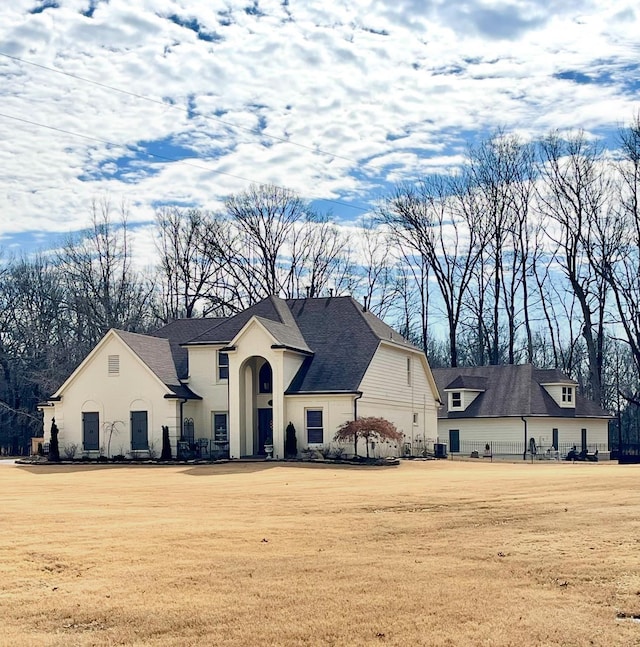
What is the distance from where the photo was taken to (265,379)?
48.7 meters

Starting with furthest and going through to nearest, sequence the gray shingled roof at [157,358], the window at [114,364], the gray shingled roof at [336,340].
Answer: the window at [114,364] < the gray shingled roof at [157,358] < the gray shingled roof at [336,340]

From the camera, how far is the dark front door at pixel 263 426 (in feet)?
158

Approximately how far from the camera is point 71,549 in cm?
1538

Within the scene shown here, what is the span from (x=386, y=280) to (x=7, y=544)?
63.8 m

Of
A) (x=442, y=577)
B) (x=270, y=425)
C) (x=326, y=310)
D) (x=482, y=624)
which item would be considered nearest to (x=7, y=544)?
(x=442, y=577)

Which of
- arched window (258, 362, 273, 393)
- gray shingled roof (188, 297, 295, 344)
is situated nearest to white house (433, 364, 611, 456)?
gray shingled roof (188, 297, 295, 344)

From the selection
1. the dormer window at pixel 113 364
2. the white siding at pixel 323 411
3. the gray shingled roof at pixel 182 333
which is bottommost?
the white siding at pixel 323 411

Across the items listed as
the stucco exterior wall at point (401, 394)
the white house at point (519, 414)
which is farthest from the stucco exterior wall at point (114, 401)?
the white house at point (519, 414)

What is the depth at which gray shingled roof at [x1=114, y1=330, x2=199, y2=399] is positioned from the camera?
47562 millimetres

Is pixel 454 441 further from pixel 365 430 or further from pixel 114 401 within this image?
pixel 114 401

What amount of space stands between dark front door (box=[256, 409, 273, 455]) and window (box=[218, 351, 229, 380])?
2.57m

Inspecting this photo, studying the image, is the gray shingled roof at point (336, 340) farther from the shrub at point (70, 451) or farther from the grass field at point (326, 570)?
the grass field at point (326, 570)

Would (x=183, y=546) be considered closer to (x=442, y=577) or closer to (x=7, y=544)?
(x=7, y=544)

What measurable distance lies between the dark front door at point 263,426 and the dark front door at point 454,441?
17.2m
